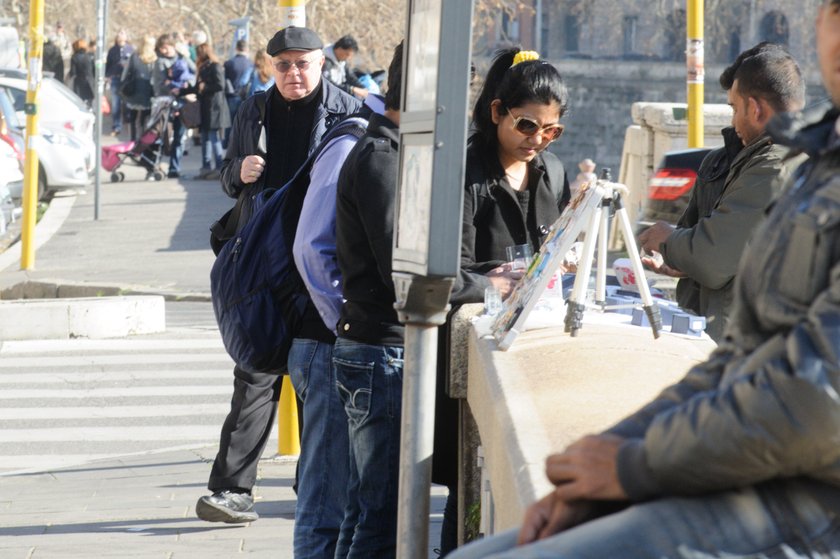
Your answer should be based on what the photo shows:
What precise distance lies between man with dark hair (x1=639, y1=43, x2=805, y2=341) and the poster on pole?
751mm

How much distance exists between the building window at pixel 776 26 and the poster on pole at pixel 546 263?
73.7 metres

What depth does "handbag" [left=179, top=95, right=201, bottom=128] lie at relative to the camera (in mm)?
24469

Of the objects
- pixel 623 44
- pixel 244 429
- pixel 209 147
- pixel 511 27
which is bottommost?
pixel 244 429

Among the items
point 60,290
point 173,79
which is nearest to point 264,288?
point 60,290

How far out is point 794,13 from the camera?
74.9 metres

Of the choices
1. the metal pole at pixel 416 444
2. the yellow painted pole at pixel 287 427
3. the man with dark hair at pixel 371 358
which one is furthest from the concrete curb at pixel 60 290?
the metal pole at pixel 416 444

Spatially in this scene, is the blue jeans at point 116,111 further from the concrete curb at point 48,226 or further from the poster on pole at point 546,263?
the poster on pole at point 546,263

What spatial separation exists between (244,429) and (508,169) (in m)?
1.89

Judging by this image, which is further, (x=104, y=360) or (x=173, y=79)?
(x=173, y=79)

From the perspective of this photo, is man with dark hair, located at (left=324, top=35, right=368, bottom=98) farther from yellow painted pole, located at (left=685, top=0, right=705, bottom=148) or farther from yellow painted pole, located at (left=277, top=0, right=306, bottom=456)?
yellow painted pole, located at (left=277, top=0, right=306, bottom=456)

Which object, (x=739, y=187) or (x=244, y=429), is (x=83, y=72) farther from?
(x=739, y=187)

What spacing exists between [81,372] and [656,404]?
871cm

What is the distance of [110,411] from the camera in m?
9.34

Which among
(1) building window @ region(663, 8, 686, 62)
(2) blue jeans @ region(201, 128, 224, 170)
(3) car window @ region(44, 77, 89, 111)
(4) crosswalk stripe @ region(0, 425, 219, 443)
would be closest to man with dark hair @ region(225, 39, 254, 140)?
(2) blue jeans @ region(201, 128, 224, 170)
